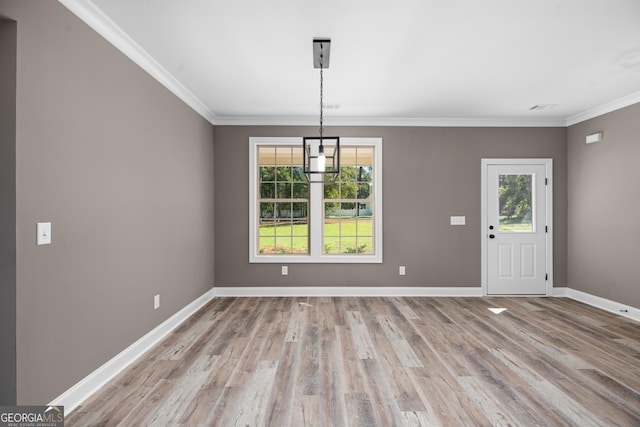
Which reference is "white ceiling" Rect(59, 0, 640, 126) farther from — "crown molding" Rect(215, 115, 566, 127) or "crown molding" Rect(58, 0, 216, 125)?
"crown molding" Rect(215, 115, 566, 127)

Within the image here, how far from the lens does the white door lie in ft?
18.3

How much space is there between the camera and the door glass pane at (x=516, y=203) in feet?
18.3

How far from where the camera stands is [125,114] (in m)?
3.02

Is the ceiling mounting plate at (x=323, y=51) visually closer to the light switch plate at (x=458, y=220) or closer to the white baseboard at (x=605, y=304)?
the light switch plate at (x=458, y=220)

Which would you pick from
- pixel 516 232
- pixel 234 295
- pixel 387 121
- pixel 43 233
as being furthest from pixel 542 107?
pixel 43 233

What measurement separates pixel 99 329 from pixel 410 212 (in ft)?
14.3

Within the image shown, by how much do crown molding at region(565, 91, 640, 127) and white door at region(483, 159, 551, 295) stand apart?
699 mm

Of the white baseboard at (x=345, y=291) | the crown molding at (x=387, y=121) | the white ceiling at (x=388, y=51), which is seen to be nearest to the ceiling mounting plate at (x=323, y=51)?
the white ceiling at (x=388, y=51)

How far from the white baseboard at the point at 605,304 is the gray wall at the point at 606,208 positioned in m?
0.06

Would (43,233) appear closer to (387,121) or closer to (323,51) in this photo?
(323,51)

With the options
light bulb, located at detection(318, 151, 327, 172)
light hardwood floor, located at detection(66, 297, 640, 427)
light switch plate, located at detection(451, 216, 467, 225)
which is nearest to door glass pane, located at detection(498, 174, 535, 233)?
light switch plate, located at detection(451, 216, 467, 225)

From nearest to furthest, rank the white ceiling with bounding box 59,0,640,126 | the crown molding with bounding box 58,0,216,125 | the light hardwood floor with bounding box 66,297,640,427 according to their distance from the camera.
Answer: the light hardwood floor with bounding box 66,297,640,427
the crown molding with bounding box 58,0,216,125
the white ceiling with bounding box 59,0,640,126

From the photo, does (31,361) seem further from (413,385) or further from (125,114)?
(413,385)

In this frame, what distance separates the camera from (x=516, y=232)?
559cm
